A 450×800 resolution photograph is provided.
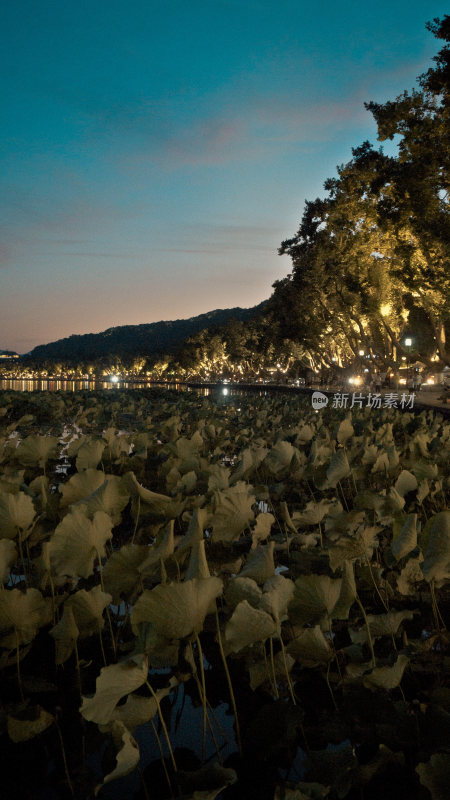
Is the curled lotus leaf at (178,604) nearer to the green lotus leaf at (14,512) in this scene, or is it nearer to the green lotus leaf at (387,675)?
the green lotus leaf at (387,675)

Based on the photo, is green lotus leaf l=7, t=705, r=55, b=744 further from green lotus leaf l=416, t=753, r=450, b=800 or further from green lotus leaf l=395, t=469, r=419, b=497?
green lotus leaf l=395, t=469, r=419, b=497

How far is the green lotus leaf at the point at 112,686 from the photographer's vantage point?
1.67 metres

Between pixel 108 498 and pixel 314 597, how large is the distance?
51.6 inches

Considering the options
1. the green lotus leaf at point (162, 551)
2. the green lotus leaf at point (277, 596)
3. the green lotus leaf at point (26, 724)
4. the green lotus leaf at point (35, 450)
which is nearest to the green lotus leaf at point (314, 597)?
the green lotus leaf at point (277, 596)

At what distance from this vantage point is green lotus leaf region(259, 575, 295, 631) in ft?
6.43

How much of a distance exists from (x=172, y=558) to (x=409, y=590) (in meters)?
1.29

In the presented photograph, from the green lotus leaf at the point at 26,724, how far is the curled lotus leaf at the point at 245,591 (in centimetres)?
76

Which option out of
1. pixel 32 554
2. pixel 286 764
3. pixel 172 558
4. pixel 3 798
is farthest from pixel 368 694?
pixel 32 554

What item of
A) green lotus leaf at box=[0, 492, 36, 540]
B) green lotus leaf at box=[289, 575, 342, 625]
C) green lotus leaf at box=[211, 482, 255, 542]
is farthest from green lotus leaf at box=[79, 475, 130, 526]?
green lotus leaf at box=[289, 575, 342, 625]

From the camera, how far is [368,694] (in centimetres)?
199

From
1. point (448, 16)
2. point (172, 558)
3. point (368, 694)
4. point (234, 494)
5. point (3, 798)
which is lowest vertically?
point (3, 798)

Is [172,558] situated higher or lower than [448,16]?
lower

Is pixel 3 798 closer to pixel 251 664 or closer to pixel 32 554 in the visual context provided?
pixel 251 664

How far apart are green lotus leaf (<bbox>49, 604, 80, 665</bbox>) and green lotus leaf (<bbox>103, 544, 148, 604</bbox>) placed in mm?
303
